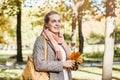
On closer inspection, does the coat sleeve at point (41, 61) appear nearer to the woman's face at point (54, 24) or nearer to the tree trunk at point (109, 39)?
the woman's face at point (54, 24)

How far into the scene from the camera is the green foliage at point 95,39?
1802 inches

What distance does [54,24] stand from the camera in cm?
402

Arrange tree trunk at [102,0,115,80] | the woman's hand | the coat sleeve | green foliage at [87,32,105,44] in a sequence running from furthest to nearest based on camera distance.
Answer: green foliage at [87,32,105,44] < tree trunk at [102,0,115,80] < the woman's hand < the coat sleeve

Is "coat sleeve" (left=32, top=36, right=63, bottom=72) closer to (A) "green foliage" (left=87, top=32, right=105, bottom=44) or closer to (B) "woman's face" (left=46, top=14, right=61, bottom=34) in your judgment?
(B) "woman's face" (left=46, top=14, right=61, bottom=34)

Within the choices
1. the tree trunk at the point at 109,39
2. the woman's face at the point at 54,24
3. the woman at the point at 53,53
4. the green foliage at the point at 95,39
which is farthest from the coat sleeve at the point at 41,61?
the green foliage at the point at 95,39

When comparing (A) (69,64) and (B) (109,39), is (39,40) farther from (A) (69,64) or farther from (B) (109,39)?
(B) (109,39)

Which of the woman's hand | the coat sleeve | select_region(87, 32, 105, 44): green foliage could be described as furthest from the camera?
select_region(87, 32, 105, 44): green foliage

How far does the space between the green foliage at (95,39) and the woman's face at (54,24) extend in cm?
4154

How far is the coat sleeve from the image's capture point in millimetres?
3848

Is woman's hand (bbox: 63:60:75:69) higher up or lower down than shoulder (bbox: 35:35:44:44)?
lower down

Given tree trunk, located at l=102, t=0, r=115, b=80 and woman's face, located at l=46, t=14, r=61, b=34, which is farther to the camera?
tree trunk, located at l=102, t=0, r=115, b=80

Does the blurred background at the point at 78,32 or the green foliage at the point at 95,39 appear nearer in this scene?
the blurred background at the point at 78,32

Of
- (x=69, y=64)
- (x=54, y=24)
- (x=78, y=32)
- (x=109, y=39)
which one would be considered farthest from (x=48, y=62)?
(x=78, y=32)

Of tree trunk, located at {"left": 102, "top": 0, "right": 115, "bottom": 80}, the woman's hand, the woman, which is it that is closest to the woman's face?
the woman
